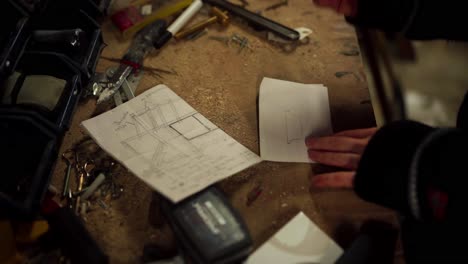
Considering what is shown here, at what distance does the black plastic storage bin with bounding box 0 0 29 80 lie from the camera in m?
0.58

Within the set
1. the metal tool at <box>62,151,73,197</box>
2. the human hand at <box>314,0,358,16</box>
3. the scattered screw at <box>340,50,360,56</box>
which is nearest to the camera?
the metal tool at <box>62,151,73,197</box>

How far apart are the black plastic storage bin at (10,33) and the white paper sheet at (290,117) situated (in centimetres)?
44

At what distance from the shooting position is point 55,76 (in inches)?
26.7

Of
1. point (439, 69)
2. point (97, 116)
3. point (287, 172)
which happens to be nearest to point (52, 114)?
point (97, 116)

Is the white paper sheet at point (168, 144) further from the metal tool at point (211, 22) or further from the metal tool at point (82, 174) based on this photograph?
the metal tool at point (211, 22)

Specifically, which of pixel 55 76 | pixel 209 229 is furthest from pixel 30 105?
pixel 209 229

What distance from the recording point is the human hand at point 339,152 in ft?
1.99

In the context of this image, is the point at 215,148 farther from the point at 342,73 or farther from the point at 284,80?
the point at 342,73

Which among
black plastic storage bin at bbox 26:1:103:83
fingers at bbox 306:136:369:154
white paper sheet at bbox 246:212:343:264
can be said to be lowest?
white paper sheet at bbox 246:212:343:264

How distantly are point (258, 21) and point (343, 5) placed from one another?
206 millimetres

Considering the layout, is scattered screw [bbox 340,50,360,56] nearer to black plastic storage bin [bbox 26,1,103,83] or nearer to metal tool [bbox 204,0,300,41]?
metal tool [bbox 204,0,300,41]

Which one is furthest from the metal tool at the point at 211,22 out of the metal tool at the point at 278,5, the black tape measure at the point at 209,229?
the black tape measure at the point at 209,229


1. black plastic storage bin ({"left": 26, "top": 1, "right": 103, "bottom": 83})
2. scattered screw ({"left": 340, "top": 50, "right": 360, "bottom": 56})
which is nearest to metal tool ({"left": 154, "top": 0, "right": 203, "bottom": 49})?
black plastic storage bin ({"left": 26, "top": 1, "right": 103, "bottom": 83})

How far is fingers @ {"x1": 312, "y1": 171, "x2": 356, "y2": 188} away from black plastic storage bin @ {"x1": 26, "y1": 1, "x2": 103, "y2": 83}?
490 mm
